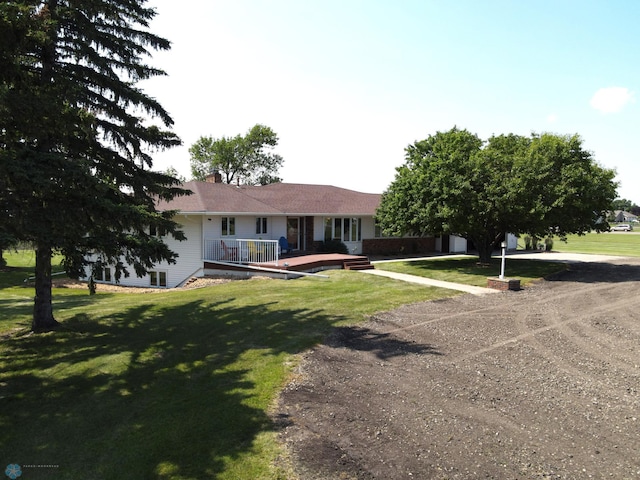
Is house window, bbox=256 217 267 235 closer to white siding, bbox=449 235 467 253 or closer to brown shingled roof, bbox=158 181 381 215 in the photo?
brown shingled roof, bbox=158 181 381 215

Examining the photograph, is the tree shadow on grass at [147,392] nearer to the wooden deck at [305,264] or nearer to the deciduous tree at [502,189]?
the wooden deck at [305,264]

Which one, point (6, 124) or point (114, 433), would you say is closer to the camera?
point (114, 433)

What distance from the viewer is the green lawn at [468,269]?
19.3 meters

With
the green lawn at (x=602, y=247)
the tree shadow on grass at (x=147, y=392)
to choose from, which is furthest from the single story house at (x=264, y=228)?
the green lawn at (x=602, y=247)

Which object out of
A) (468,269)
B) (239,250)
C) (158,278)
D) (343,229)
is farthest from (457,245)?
(158,278)

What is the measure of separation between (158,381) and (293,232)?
19044 mm

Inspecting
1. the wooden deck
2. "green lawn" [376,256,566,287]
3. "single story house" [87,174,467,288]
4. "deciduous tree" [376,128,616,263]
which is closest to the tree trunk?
"single story house" [87,174,467,288]

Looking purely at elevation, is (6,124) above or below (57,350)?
above

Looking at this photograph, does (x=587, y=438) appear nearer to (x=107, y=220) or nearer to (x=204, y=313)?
(x=107, y=220)

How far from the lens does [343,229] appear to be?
91.3 feet

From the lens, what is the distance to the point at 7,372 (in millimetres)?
8117

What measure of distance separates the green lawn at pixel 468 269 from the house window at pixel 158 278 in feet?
37.0

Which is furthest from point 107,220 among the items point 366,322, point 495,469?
point 495,469

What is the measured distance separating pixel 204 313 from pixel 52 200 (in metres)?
5.67
